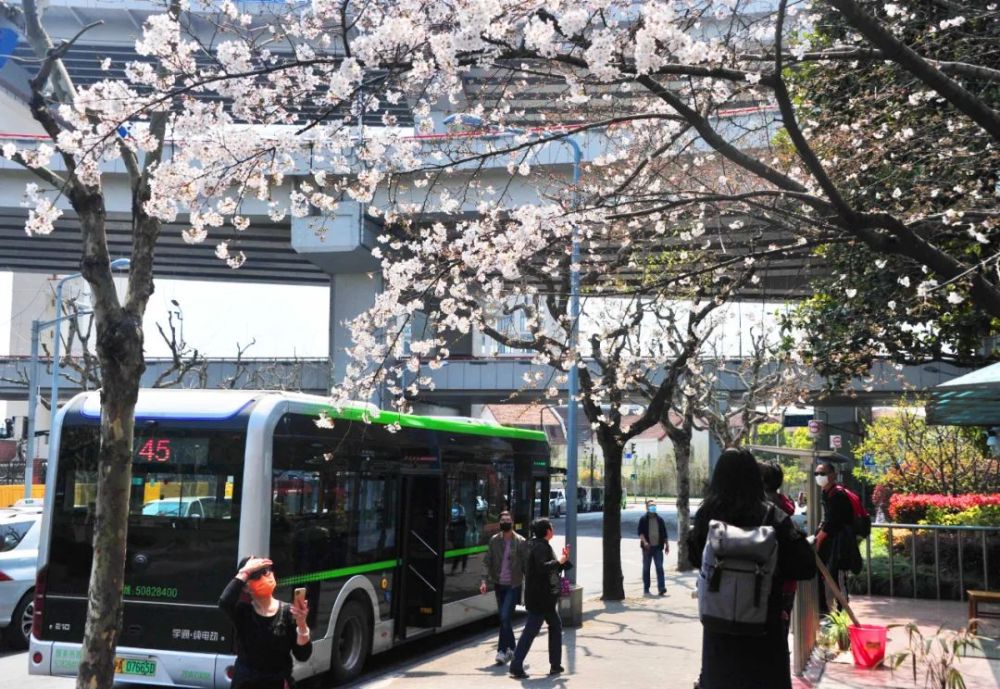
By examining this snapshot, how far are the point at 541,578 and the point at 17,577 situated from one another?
6799 millimetres

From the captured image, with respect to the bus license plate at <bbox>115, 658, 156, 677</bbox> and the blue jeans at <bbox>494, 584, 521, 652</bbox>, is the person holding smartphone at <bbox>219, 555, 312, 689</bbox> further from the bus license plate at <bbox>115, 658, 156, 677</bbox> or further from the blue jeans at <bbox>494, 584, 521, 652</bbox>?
the blue jeans at <bbox>494, 584, 521, 652</bbox>

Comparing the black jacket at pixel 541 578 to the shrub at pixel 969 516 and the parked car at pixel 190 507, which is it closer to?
the parked car at pixel 190 507

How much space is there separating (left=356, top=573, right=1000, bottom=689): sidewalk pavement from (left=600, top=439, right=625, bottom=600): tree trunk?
1.58 metres

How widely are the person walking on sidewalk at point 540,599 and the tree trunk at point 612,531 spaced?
25.7 ft

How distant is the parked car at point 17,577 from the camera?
1344cm

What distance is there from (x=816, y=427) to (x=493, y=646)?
47.6 feet

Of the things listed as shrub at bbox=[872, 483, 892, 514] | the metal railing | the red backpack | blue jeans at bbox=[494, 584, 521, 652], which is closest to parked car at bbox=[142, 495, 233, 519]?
blue jeans at bbox=[494, 584, 521, 652]

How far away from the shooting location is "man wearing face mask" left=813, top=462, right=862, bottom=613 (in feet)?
35.2

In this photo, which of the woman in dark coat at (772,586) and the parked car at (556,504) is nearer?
the woman in dark coat at (772,586)

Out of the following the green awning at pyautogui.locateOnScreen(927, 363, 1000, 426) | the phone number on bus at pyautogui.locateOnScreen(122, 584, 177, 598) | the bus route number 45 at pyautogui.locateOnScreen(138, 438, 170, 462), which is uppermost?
the green awning at pyautogui.locateOnScreen(927, 363, 1000, 426)

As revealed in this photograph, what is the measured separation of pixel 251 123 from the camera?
8.12 meters

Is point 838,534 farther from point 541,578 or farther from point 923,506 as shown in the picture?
point 923,506

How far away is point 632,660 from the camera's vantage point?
12.3 meters

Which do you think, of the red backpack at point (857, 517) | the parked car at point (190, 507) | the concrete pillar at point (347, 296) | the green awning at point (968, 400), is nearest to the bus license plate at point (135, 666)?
the parked car at point (190, 507)
